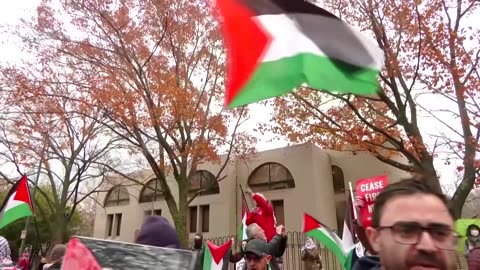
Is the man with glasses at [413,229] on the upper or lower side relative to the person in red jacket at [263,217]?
lower

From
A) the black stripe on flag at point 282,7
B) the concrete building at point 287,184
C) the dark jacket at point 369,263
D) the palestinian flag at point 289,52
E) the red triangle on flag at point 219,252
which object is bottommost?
the dark jacket at point 369,263

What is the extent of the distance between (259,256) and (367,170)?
1493cm

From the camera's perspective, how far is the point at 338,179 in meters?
18.8

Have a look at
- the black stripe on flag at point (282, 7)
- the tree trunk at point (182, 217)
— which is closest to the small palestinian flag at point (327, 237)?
the black stripe on flag at point (282, 7)

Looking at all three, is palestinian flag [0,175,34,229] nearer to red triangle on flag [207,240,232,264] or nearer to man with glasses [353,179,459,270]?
red triangle on flag [207,240,232,264]

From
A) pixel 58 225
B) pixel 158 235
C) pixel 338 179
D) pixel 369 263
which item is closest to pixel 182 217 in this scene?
pixel 338 179

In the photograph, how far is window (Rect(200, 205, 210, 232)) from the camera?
19.5m

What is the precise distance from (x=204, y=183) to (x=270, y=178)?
3444mm

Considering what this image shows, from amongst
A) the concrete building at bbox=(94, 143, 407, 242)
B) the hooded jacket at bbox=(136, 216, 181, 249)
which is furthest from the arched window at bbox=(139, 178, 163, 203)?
the hooded jacket at bbox=(136, 216, 181, 249)

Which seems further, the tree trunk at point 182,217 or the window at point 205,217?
the window at point 205,217

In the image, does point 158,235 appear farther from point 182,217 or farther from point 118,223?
point 118,223

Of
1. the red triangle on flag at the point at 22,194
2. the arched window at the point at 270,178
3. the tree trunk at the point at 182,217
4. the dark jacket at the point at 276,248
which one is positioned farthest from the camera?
the arched window at the point at 270,178

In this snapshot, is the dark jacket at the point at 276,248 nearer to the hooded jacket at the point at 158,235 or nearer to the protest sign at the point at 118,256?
the hooded jacket at the point at 158,235

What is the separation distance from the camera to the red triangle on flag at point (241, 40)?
2514 mm
